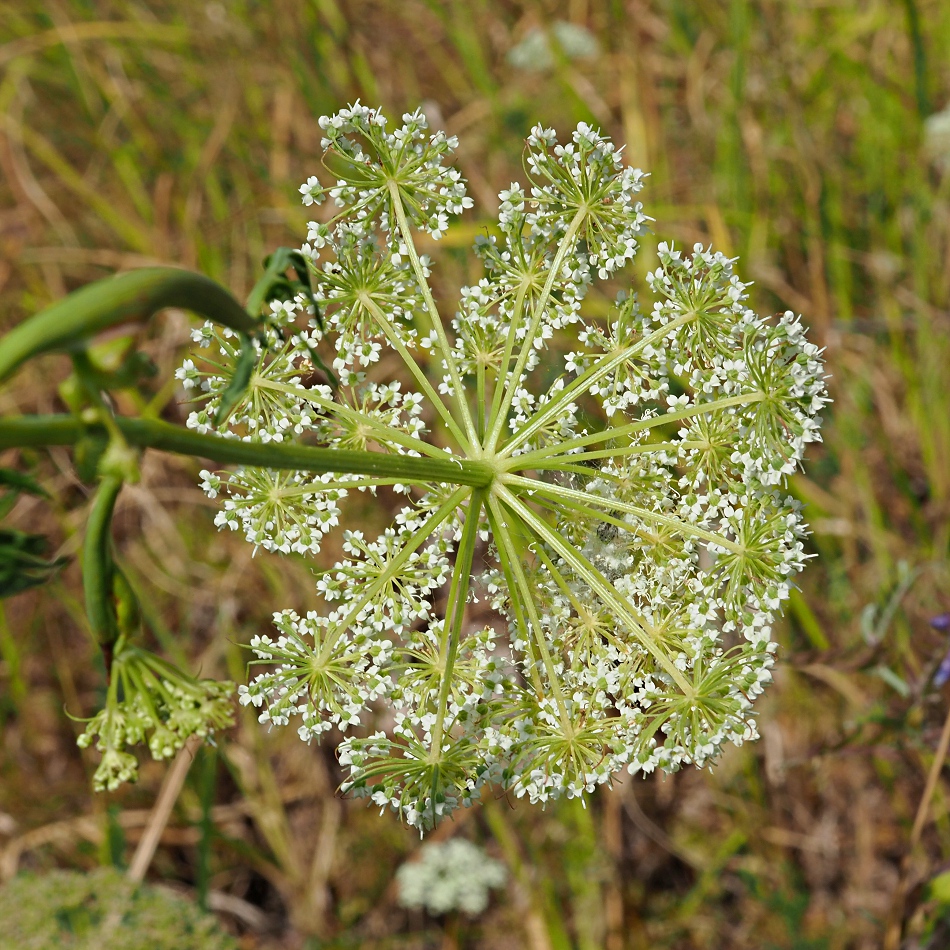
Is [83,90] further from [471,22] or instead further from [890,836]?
[890,836]

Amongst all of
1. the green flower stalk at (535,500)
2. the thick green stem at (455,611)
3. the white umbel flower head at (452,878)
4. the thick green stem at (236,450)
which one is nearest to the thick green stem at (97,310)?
the thick green stem at (236,450)

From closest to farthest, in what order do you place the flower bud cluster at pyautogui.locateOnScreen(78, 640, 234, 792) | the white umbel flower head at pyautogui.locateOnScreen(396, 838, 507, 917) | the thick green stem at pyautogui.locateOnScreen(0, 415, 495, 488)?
1. the thick green stem at pyautogui.locateOnScreen(0, 415, 495, 488)
2. the flower bud cluster at pyautogui.locateOnScreen(78, 640, 234, 792)
3. the white umbel flower head at pyautogui.locateOnScreen(396, 838, 507, 917)

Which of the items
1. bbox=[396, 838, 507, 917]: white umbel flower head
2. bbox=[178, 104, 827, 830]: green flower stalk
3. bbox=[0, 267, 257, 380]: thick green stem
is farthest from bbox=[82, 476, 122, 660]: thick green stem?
bbox=[396, 838, 507, 917]: white umbel flower head

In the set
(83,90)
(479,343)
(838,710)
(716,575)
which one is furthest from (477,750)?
(83,90)

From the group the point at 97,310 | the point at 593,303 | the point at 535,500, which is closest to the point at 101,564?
the point at 97,310

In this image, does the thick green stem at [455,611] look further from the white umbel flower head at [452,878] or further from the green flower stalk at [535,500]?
the white umbel flower head at [452,878]

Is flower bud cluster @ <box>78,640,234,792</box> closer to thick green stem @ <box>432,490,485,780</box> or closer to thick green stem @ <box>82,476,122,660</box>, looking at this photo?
thick green stem @ <box>82,476,122,660</box>
